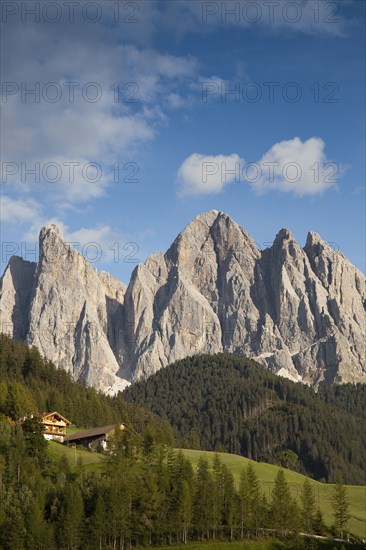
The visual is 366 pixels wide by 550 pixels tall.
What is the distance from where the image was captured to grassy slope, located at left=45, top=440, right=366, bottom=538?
10636 cm

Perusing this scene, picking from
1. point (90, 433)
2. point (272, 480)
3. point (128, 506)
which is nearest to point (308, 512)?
point (128, 506)

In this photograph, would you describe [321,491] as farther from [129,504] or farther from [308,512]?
[129,504]

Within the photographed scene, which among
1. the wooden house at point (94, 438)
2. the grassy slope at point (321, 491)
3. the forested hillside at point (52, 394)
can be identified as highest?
the forested hillside at point (52, 394)

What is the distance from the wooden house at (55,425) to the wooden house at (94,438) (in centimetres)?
141

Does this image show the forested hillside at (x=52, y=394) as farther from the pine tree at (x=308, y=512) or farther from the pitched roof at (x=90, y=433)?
the pine tree at (x=308, y=512)

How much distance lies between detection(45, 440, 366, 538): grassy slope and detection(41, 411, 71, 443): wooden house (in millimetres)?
4750

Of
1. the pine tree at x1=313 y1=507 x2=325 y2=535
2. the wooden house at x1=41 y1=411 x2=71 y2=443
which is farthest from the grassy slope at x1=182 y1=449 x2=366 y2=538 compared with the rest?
the wooden house at x1=41 y1=411 x2=71 y2=443

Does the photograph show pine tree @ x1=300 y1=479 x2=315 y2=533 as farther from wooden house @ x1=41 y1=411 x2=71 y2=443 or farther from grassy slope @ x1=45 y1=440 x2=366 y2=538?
wooden house @ x1=41 y1=411 x2=71 y2=443

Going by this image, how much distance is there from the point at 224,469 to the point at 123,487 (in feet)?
58.4

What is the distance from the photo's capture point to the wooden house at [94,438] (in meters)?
126

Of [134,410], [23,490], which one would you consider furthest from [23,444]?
[134,410]

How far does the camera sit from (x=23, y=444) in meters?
99.7

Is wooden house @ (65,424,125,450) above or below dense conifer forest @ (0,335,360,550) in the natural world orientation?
above

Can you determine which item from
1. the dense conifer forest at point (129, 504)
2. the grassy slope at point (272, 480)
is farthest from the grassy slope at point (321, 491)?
the dense conifer forest at point (129, 504)
